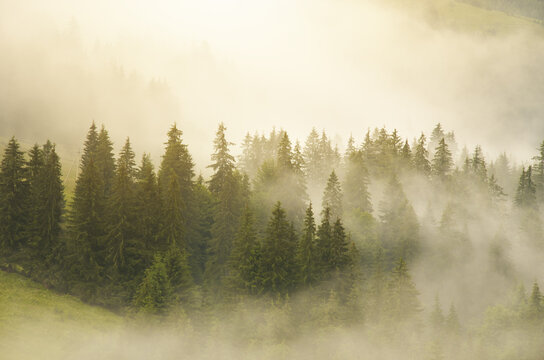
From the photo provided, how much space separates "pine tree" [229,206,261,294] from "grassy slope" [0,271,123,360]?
17307mm

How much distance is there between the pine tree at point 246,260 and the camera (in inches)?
2881

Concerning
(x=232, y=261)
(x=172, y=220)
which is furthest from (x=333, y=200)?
(x=172, y=220)

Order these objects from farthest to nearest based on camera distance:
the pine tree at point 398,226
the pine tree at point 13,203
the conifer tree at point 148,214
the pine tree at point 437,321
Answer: the pine tree at point 398,226
the pine tree at point 437,321
the conifer tree at point 148,214
the pine tree at point 13,203

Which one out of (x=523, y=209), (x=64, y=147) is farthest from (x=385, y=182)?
(x=64, y=147)

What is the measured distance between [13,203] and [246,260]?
3198cm

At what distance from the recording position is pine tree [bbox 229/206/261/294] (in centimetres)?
7319

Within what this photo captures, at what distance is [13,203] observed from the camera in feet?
225

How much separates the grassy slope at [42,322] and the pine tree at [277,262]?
2085cm

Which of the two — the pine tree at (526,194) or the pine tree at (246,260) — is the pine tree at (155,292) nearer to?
the pine tree at (246,260)

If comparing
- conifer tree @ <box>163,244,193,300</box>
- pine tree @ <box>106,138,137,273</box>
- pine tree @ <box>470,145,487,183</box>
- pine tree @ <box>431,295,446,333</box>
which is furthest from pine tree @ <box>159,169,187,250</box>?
pine tree @ <box>470,145,487,183</box>

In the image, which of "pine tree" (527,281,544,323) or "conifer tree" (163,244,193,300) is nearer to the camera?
"conifer tree" (163,244,193,300)

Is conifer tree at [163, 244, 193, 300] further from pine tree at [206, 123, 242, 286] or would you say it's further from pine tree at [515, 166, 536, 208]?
pine tree at [515, 166, 536, 208]

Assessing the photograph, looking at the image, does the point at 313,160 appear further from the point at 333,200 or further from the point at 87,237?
the point at 87,237

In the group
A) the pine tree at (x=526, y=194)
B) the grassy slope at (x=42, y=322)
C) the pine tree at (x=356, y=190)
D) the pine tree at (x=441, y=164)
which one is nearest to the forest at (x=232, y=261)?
the grassy slope at (x=42, y=322)
